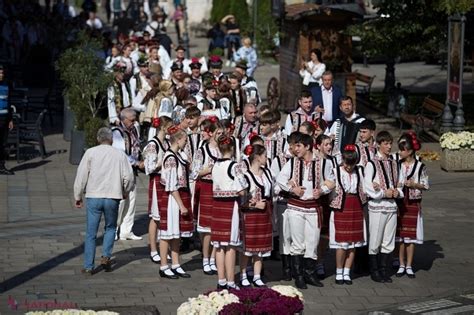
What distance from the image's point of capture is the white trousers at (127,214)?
1694 centimetres

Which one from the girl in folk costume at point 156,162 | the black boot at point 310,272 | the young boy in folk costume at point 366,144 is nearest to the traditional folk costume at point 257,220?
the black boot at point 310,272

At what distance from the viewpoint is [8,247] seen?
16.7 m

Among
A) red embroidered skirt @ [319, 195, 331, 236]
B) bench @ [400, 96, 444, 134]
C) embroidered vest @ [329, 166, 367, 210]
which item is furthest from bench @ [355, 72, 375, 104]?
embroidered vest @ [329, 166, 367, 210]

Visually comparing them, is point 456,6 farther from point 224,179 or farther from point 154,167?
point 224,179

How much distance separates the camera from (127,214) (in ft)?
56.0

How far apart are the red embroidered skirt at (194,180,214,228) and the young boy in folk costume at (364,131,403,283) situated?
186 centimetres

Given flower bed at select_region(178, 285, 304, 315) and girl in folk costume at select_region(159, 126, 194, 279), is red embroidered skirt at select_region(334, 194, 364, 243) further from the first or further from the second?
flower bed at select_region(178, 285, 304, 315)

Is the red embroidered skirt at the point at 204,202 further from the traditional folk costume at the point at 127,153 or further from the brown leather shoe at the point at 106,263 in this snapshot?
the traditional folk costume at the point at 127,153

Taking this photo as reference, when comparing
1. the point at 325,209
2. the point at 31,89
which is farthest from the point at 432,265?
the point at 31,89

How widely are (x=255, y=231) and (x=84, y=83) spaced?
9.57 m

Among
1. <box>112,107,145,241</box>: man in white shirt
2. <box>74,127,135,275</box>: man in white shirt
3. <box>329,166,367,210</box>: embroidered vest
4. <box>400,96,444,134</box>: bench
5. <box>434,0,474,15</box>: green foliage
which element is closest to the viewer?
<box>329,166,367,210</box>: embroidered vest

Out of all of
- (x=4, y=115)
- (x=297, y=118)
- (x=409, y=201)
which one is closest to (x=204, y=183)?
(x=409, y=201)

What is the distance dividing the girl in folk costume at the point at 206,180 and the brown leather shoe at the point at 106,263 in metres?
1.10

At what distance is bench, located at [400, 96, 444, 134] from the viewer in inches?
1029
